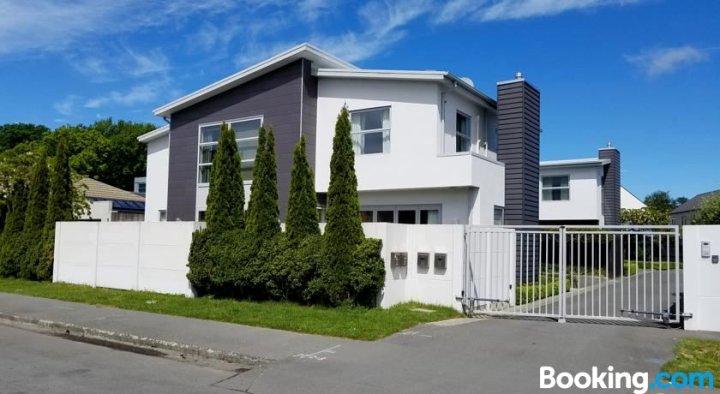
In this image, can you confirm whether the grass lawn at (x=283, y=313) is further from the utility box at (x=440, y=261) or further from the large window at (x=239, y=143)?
the large window at (x=239, y=143)

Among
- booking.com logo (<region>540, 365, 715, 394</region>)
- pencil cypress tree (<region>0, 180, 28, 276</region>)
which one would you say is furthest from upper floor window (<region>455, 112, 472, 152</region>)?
pencil cypress tree (<region>0, 180, 28, 276</region>)

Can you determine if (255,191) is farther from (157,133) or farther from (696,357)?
(157,133)

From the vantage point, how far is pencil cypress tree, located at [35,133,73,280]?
17.6m

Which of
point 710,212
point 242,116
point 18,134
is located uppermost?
point 18,134

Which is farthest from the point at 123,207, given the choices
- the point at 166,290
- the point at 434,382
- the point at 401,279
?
the point at 434,382

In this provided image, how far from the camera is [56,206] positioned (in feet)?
58.9

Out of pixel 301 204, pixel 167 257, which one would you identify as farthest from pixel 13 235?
pixel 301 204

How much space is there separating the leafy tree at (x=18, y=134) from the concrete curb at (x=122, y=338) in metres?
53.2

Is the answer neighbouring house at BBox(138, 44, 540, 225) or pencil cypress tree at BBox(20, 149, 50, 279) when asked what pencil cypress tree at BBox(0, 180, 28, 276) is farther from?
neighbouring house at BBox(138, 44, 540, 225)

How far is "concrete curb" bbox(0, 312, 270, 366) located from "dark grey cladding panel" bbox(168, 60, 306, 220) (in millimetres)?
7635

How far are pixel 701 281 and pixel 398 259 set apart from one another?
217 inches

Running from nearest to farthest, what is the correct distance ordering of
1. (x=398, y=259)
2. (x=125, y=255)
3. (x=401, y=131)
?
1. (x=398, y=259)
2. (x=125, y=255)
3. (x=401, y=131)

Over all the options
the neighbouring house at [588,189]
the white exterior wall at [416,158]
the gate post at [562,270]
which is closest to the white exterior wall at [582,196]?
the neighbouring house at [588,189]

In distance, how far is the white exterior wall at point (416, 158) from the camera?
1558cm
